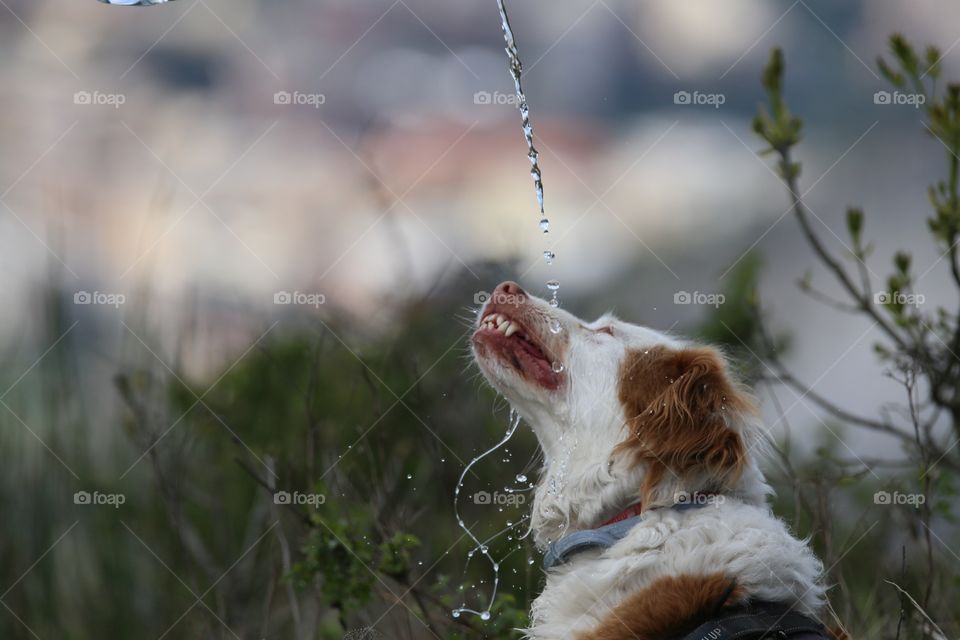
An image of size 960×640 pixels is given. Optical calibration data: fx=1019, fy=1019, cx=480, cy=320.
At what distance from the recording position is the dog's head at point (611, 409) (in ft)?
9.38

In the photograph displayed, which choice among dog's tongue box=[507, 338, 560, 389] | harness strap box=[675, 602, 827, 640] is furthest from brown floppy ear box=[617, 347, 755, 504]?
harness strap box=[675, 602, 827, 640]

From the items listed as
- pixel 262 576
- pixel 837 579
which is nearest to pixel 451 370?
pixel 262 576

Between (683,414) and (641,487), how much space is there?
0.79 feet

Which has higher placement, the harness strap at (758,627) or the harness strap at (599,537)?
the harness strap at (599,537)

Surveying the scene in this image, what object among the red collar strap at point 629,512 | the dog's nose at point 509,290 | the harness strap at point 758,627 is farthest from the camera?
the dog's nose at point 509,290

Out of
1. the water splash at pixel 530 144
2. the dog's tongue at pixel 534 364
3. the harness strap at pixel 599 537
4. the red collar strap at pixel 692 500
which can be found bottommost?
the harness strap at pixel 599 537

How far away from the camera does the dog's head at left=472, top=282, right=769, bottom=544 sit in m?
2.86

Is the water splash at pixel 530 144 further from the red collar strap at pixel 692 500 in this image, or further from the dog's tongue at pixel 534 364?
the red collar strap at pixel 692 500

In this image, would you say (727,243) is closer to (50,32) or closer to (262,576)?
(262,576)

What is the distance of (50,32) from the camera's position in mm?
7164

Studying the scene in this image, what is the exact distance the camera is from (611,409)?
3.10m

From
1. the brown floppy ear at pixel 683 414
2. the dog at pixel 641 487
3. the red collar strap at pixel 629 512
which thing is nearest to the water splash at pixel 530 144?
the dog at pixel 641 487

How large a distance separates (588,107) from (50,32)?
3812 mm

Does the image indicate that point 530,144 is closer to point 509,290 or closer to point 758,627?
point 509,290
